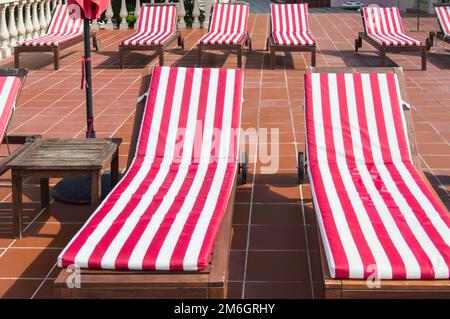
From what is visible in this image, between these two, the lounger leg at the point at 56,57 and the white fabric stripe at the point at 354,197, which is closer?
the white fabric stripe at the point at 354,197

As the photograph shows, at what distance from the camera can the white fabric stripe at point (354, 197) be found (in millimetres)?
3510

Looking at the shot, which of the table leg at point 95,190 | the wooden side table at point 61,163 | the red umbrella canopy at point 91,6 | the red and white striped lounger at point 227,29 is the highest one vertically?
the red umbrella canopy at point 91,6

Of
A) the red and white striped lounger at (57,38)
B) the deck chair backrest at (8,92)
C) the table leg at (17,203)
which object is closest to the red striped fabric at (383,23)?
the red and white striped lounger at (57,38)

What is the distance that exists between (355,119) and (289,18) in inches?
312

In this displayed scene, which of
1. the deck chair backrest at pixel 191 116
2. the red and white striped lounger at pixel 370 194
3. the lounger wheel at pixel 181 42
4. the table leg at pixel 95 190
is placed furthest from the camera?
the lounger wheel at pixel 181 42

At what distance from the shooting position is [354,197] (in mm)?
4496

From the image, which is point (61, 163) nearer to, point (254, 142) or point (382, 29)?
point (254, 142)

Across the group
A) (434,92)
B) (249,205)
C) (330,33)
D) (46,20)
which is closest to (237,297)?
(249,205)

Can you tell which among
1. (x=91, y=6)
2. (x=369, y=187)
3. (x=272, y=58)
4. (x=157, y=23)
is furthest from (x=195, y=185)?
(x=157, y=23)

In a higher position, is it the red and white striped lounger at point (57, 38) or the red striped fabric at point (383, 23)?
the red striped fabric at point (383, 23)

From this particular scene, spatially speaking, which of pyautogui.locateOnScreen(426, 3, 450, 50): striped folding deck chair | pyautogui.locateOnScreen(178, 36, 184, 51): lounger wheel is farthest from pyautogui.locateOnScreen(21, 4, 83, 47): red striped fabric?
pyautogui.locateOnScreen(426, 3, 450, 50): striped folding deck chair

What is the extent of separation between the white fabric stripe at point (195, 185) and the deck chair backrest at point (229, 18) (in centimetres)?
715

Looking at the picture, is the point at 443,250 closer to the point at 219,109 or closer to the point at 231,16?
the point at 219,109

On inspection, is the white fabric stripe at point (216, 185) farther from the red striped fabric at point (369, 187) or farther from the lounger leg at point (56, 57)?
the lounger leg at point (56, 57)
